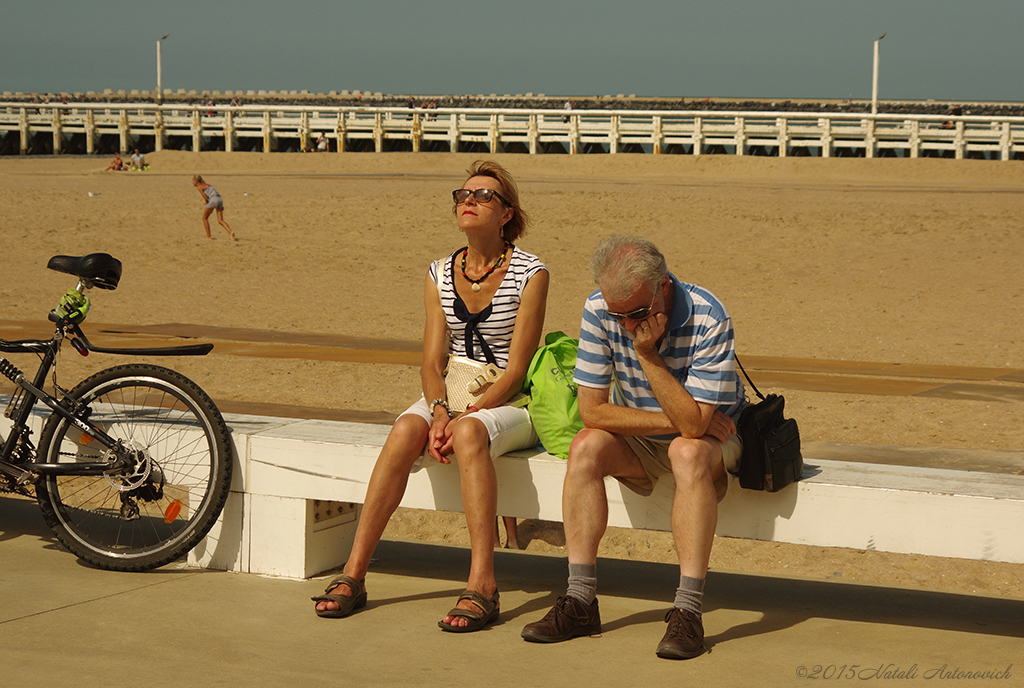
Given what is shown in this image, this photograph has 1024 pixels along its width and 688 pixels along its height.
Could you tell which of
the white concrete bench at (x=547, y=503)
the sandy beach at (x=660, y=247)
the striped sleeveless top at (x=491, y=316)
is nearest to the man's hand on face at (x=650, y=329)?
the white concrete bench at (x=547, y=503)

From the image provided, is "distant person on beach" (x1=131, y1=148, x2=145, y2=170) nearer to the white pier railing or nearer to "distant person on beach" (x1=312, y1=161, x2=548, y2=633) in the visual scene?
the white pier railing

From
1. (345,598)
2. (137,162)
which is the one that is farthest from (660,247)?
(137,162)

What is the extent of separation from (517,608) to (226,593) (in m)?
1.02

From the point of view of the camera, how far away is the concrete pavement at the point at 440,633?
3.42m

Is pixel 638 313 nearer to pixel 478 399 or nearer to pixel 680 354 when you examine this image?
pixel 680 354

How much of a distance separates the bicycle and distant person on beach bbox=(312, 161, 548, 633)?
2.07 ft

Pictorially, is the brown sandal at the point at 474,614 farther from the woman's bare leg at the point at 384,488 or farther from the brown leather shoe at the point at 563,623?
the woman's bare leg at the point at 384,488

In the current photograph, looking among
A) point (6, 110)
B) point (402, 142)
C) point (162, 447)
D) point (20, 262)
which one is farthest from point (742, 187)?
point (6, 110)

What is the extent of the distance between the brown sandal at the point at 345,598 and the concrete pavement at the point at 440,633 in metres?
0.03

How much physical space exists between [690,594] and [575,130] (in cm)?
3520

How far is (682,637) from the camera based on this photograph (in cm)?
358

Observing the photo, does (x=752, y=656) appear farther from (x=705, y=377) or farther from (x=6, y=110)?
(x=6, y=110)

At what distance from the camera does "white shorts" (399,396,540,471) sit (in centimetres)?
398

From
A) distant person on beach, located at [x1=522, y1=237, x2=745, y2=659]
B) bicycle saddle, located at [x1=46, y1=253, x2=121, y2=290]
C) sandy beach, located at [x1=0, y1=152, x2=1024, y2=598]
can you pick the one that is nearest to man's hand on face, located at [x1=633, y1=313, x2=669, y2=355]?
distant person on beach, located at [x1=522, y1=237, x2=745, y2=659]
